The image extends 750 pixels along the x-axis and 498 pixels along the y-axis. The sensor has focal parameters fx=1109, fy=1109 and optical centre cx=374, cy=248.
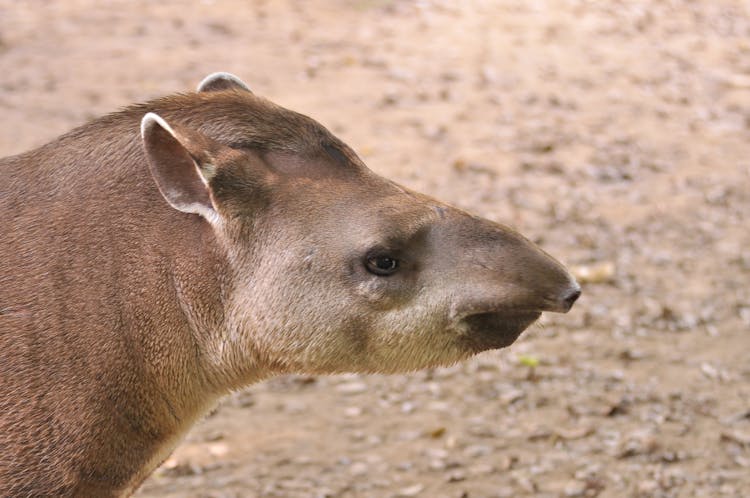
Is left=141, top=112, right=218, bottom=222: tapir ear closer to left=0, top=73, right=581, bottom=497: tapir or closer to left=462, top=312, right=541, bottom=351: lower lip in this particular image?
left=0, top=73, right=581, bottom=497: tapir

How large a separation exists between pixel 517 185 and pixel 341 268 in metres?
5.84

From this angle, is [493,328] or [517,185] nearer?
[493,328]

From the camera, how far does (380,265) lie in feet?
11.2

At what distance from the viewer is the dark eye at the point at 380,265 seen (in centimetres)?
341

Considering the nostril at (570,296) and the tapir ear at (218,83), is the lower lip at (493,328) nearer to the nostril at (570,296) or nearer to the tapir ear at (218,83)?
the nostril at (570,296)

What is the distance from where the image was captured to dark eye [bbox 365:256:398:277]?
3.41 metres

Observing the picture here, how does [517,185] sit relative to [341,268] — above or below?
below

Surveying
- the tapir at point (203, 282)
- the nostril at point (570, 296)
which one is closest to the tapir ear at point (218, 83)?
the tapir at point (203, 282)

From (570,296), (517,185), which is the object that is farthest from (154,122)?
(517,185)

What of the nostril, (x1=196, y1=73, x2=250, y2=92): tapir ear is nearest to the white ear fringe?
(x1=196, y1=73, x2=250, y2=92): tapir ear

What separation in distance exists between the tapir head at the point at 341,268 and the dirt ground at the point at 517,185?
2.34 meters

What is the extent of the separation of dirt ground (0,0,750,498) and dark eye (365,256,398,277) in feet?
8.12

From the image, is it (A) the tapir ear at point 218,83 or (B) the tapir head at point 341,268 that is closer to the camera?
(B) the tapir head at point 341,268

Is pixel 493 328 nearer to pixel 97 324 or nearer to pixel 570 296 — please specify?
pixel 570 296
